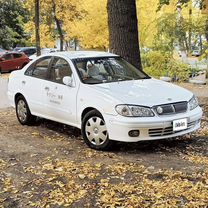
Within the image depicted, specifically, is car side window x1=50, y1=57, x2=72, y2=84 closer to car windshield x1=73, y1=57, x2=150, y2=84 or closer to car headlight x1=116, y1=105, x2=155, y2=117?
car windshield x1=73, y1=57, x2=150, y2=84

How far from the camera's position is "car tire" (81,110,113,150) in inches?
239

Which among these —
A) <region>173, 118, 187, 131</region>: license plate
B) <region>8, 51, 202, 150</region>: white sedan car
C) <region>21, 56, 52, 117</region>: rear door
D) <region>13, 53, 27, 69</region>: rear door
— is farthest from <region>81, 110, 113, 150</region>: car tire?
<region>13, 53, 27, 69</region>: rear door

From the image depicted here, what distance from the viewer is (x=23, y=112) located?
809cm

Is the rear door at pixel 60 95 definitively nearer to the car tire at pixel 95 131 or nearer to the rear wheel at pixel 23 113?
the car tire at pixel 95 131

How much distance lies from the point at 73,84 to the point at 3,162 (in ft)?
5.80

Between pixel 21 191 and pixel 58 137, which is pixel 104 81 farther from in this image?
→ pixel 21 191

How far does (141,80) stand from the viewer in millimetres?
7070

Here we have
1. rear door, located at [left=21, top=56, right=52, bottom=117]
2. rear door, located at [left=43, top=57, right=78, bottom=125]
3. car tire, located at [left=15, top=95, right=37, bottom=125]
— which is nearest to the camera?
rear door, located at [left=43, top=57, right=78, bottom=125]

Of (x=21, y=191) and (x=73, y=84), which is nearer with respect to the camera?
(x=21, y=191)

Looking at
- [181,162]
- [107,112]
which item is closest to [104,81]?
[107,112]

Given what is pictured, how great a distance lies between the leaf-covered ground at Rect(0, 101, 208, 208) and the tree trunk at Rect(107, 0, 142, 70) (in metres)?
3.10

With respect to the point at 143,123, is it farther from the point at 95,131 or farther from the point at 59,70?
the point at 59,70

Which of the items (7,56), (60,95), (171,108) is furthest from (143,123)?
(7,56)

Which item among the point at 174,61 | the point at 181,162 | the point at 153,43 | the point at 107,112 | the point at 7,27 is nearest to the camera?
the point at 181,162
